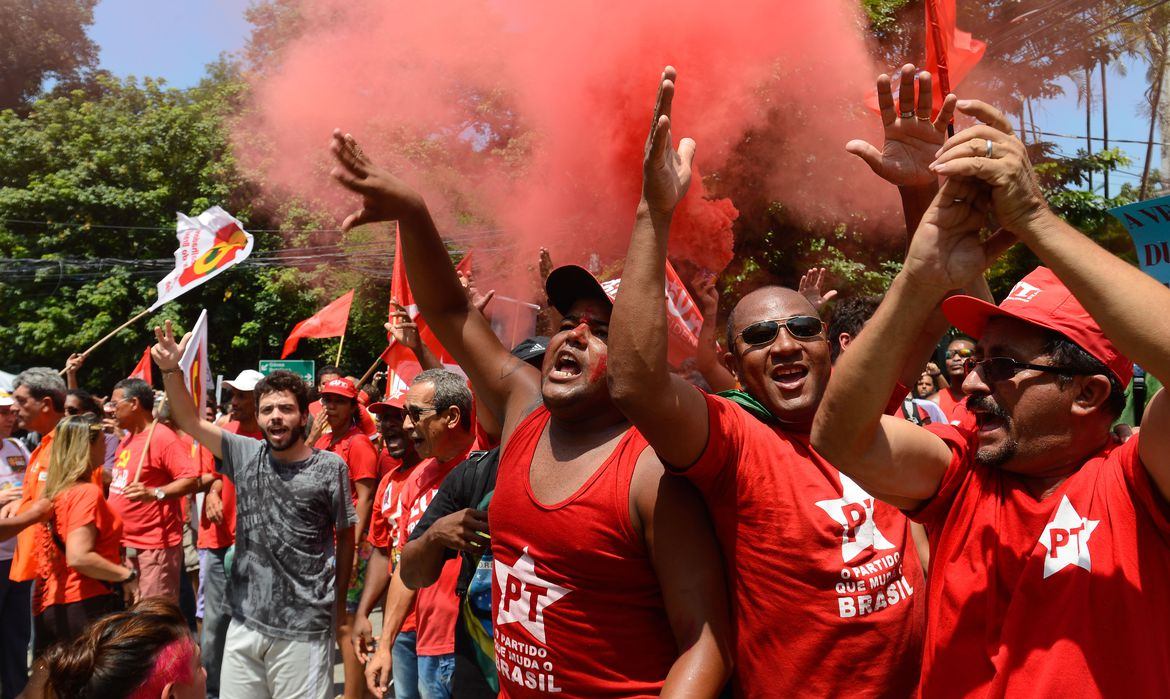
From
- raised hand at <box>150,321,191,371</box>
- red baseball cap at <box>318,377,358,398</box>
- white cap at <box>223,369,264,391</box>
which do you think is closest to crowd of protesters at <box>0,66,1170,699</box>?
raised hand at <box>150,321,191,371</box>

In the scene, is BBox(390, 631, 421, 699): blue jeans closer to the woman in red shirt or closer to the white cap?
the woman in red shirt

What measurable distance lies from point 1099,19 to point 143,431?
11.5 metres

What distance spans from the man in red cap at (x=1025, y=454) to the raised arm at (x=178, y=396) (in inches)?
146

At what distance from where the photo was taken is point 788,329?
2.34 metres

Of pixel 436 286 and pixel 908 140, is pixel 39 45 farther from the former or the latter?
pixel 908 140

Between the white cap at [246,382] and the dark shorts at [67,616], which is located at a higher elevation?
the white cap at [246,382]

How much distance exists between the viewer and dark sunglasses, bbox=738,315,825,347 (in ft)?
7.68

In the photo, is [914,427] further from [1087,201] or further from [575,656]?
[1087,201]

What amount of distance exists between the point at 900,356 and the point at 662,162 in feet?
2.05

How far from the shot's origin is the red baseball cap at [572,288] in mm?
2426

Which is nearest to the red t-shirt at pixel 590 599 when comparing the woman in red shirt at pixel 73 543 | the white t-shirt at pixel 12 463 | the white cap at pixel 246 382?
the woman in red shirt at pixel 73 543

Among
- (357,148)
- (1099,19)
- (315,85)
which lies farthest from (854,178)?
(357,148)

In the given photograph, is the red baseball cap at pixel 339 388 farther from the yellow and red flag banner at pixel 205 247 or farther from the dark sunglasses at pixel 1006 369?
the dark sunglasses at pixel 1006 369

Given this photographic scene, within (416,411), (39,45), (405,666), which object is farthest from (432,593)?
(39,45)
